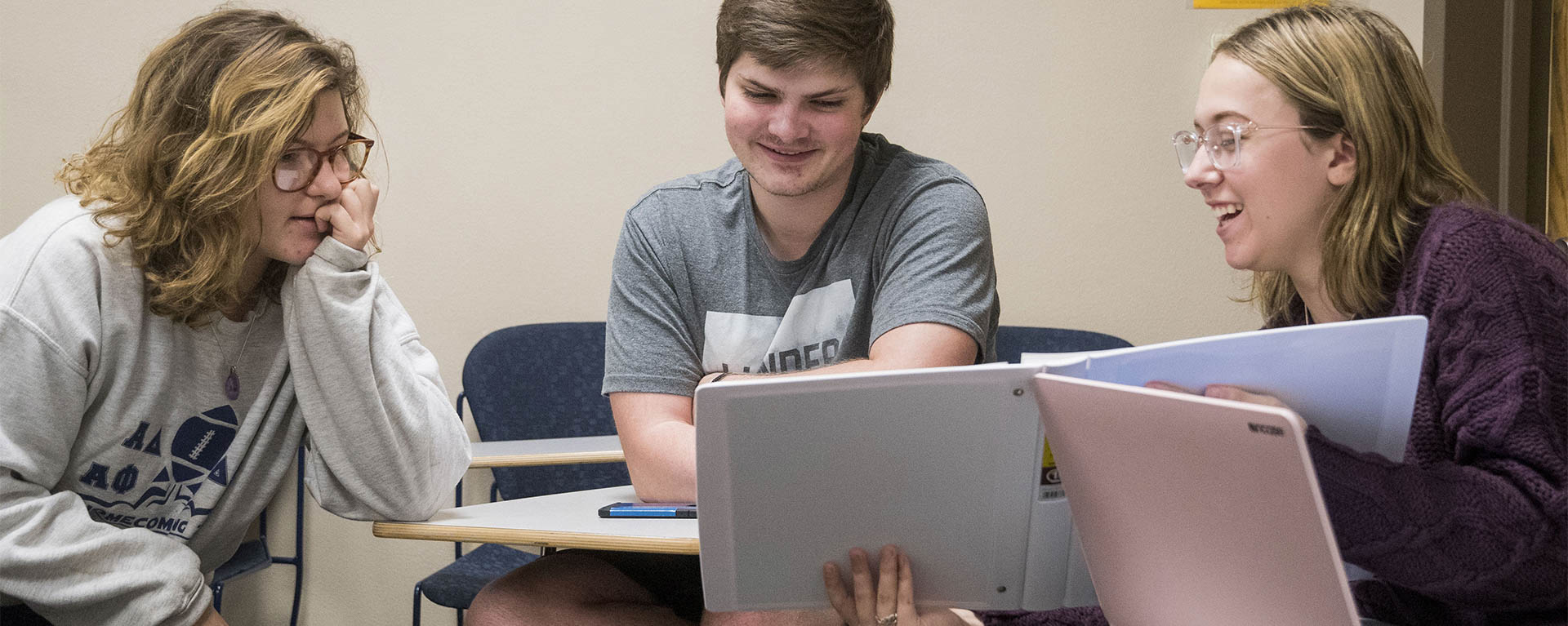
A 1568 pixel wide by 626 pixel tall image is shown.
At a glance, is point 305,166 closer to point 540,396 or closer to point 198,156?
point 198,156

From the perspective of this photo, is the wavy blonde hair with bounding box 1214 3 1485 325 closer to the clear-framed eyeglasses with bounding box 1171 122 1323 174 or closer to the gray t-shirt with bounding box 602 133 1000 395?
the clear-framed eyeglasses with bounding box 1171 122 1323 174

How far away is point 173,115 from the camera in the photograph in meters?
1.49

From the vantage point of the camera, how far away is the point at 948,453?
1.06 m

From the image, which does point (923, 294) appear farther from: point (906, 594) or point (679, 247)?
point (906, 594)

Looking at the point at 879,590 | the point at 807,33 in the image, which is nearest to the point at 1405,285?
the point at 879,590

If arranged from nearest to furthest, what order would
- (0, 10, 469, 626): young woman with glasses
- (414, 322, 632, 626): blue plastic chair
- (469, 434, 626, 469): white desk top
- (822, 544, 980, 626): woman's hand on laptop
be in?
(822, 544, 980, 626): woman's hand on laptop, (0, 10, 469, 626): young woman with glasses, (469, 434, 626, 469): white desk top, (414, 322, 632, 626): blue plastic chair

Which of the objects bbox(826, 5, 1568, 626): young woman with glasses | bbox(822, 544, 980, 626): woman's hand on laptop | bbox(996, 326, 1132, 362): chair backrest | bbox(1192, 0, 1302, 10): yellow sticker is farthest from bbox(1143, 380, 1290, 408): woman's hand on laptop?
bbox(1192, 0, 1302, 10): yellow sticker

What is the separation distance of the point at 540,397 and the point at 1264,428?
199 cm

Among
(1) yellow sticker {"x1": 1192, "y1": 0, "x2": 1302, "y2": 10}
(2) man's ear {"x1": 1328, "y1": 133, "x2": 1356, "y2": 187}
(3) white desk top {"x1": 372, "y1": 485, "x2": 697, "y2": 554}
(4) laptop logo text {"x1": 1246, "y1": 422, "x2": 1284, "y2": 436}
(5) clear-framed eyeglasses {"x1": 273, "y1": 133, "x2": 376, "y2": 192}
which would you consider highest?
(1) yellow sticker {"x1": 1192, "y1": 0, "x2": 1302, "y2": 10}

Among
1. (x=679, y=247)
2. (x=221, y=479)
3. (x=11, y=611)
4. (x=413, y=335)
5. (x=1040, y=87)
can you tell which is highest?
(x=1040, y=87)

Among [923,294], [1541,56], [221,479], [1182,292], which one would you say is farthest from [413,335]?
[1541,56]

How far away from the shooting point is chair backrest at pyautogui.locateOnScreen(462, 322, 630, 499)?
2512 mm

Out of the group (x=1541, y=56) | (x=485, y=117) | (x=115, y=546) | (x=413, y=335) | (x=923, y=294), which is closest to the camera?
(x=115, y=546)

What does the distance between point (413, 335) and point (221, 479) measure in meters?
0.34
